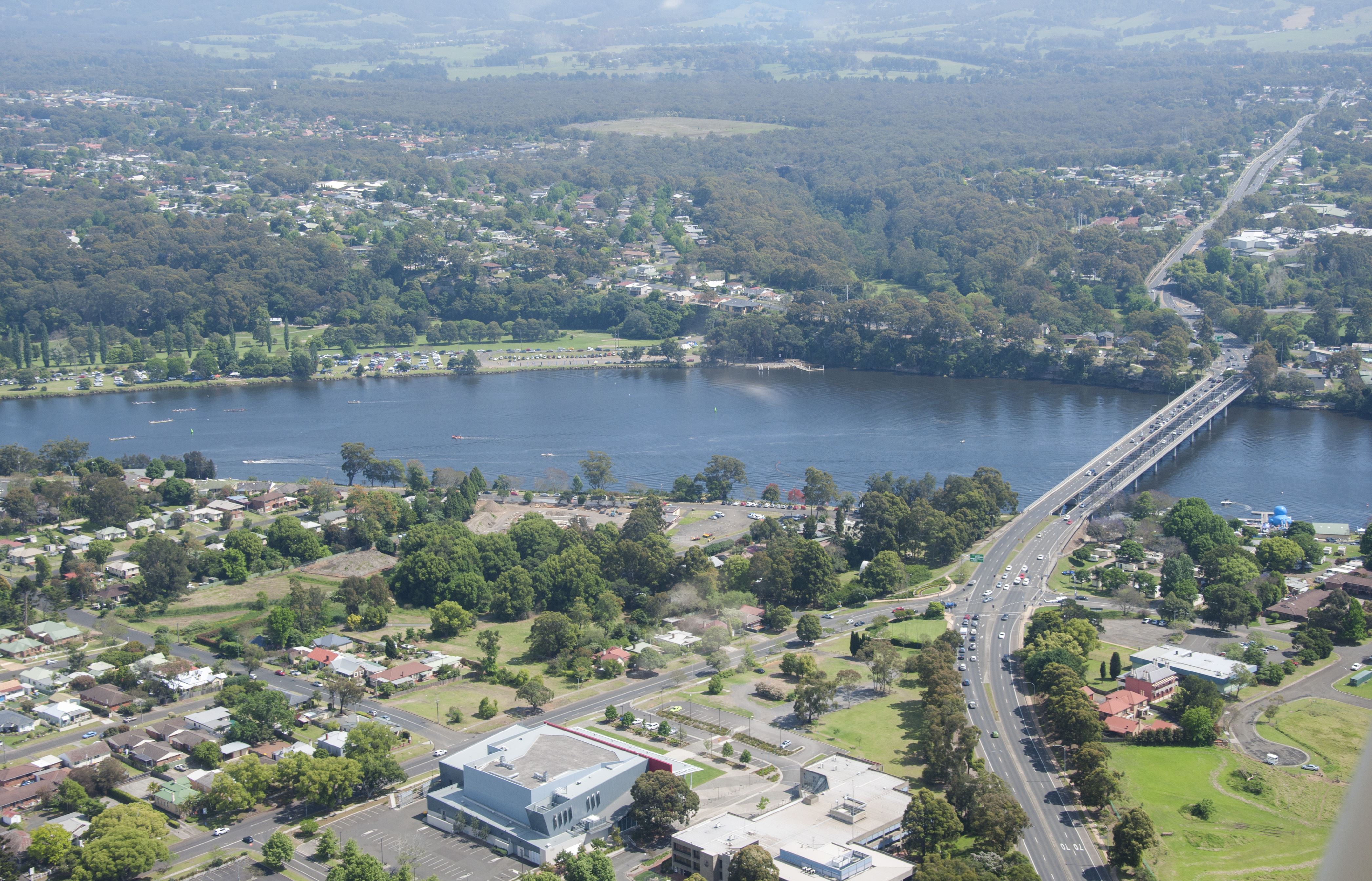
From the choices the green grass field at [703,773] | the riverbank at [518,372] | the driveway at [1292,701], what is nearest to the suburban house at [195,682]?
the green grass field at [703,773]

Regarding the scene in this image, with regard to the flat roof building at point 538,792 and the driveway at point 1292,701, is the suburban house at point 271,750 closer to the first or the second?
the flat roof building at point 538,792

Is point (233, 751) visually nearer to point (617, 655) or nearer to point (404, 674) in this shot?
point (404, 674)

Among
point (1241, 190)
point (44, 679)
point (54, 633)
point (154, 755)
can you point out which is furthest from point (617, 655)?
point (1241, 190)

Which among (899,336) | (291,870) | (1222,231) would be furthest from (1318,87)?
(291,870)

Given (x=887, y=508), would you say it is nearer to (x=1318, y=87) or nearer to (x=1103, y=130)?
(x=1103, y=130)

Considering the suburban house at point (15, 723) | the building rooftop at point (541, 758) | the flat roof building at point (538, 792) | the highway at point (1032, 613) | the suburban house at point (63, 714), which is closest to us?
the highway at point (1032, 613)

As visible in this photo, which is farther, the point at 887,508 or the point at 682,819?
the point at 887,508
